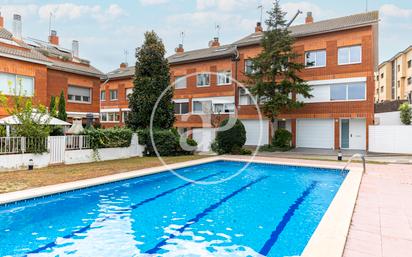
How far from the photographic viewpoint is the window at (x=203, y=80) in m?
32.3

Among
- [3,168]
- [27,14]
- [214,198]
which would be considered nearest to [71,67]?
[27,14]

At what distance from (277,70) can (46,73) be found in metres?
18.2

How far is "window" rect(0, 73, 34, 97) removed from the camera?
1945 cm

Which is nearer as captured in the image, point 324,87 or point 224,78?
point 324,87

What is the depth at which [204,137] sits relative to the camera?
28.2 m

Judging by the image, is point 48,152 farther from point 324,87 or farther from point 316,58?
point 316,58

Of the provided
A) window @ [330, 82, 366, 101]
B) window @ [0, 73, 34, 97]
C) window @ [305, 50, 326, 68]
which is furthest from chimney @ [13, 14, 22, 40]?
window @ [330, 82, 366, 101]

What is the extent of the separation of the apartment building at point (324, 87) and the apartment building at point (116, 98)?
43.3 ft

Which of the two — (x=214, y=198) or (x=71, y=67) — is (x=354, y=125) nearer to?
(x=214, y=198)

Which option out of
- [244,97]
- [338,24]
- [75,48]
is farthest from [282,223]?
[75,48]

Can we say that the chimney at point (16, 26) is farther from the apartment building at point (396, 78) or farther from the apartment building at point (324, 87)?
the apartment building at point (396, 78)

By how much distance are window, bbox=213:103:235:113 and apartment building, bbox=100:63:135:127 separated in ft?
44.7

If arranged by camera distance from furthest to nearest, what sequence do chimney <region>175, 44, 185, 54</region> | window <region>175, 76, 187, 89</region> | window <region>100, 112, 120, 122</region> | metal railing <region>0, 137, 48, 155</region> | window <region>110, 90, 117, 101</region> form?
window <region>100, 112, 120, 122</region> < window <region>110, 90, 117, 101</region> < chimney <region>175, 44, 185, 54</region> < window <region>175, 76, 187, 89</region> < metal railing <region>0, 137, 48, 155</region>

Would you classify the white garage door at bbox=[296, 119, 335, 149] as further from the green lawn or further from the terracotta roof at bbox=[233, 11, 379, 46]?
the green lawn
